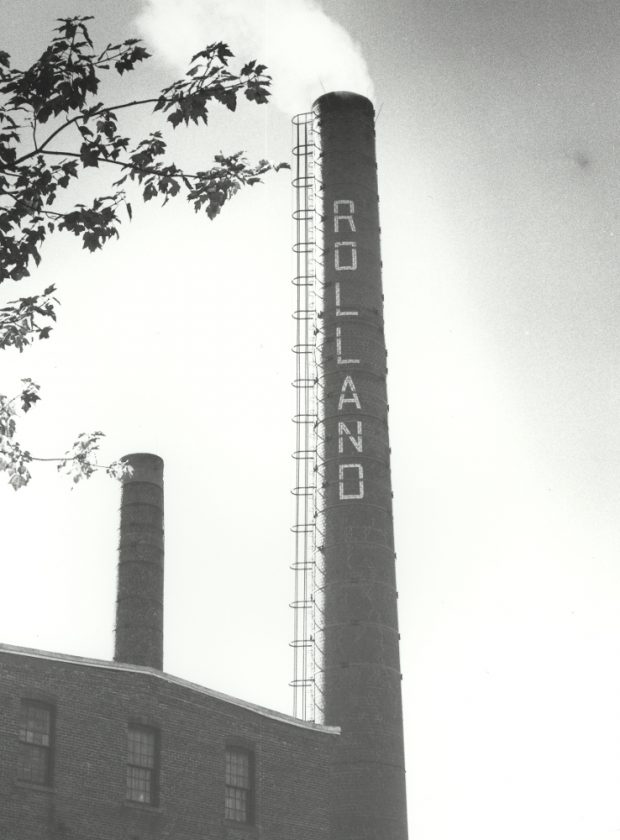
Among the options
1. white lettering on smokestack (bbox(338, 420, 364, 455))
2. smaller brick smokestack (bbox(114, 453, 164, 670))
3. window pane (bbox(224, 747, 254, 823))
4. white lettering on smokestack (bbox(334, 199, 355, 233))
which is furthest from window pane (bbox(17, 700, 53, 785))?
white lettering on smokestack (bbox(334, 199, 355, 233))

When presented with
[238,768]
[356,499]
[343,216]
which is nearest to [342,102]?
[343,216]

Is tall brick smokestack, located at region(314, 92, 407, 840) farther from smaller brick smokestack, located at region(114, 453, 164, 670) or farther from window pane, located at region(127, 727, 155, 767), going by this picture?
window pane, located at region(127, 727, 155, 767)

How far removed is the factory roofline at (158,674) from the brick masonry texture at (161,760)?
0.08 feet

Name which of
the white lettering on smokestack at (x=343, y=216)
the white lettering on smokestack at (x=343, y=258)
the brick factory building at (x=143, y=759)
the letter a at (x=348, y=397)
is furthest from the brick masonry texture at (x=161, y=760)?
the white lettering on smokestack at (x=343, y=216)

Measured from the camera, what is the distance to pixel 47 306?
9547 millimetres

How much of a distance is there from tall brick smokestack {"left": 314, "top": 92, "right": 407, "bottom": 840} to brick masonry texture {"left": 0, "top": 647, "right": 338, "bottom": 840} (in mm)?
2674

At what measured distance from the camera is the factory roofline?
2170 cm

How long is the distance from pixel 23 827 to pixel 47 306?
13.6 meters

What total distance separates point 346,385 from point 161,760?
1202 cm

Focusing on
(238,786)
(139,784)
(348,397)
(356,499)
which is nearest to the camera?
(139,784)

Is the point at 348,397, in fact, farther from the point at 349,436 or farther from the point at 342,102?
the point at 342,102

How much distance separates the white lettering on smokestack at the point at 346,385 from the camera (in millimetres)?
31172

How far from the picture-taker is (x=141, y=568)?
29.2 meters

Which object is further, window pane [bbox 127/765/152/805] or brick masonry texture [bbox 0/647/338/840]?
window pane [bbox 127/765/152/805]
